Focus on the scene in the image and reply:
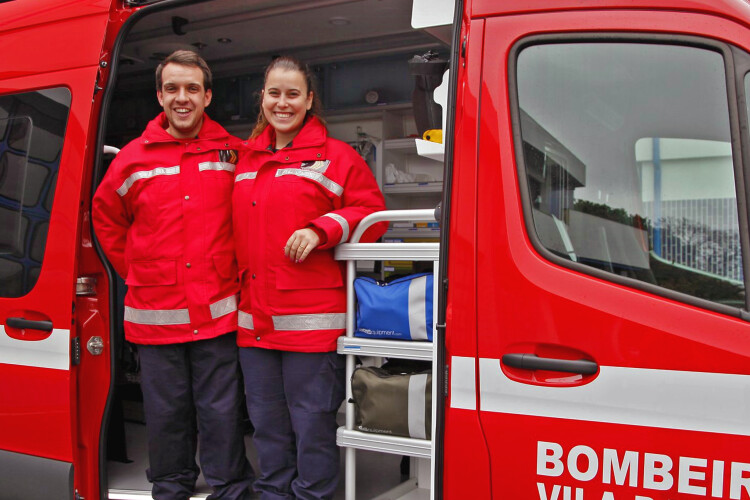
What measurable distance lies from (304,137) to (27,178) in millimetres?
1182

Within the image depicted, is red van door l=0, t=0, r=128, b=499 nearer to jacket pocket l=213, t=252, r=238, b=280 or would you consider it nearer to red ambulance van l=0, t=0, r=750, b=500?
jacket pocket l=213, t=252, r=238, b=280

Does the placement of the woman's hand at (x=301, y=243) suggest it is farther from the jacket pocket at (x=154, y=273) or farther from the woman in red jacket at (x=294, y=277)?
the jacket pocket at (x=154, y=273)

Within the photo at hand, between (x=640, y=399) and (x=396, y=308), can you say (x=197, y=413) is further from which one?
(x=640, y=399)

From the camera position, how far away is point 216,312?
9.57 feet

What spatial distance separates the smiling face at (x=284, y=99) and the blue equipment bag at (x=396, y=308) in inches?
29.1

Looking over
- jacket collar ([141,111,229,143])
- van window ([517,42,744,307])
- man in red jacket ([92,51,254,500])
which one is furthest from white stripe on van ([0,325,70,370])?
van window ([517,42,744,307])

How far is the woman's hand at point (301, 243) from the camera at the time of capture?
2.54 metres

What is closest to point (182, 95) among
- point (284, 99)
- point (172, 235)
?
point (284, 99)

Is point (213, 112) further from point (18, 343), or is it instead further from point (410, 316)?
point (410, 316)

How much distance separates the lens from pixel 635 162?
1.90 meters

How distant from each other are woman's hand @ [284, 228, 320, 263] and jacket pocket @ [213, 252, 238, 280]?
474mm

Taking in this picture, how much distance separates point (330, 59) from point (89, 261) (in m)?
2.83

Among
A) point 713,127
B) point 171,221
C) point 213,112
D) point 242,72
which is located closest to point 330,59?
point 242,72

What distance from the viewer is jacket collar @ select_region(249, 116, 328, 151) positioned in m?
2.79
